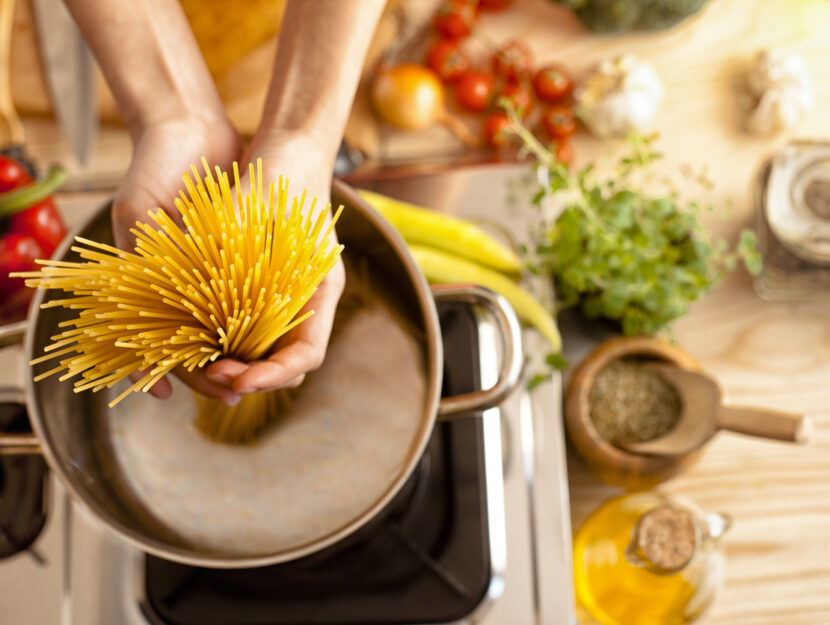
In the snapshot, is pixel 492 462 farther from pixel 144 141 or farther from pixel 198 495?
pixel 144 141

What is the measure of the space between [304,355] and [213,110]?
20 centimetres

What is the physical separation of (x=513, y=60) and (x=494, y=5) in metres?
0.07

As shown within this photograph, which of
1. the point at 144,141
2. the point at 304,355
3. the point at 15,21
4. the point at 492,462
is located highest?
the point at 15,21

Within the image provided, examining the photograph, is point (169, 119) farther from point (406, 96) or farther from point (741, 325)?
point (741, 325)

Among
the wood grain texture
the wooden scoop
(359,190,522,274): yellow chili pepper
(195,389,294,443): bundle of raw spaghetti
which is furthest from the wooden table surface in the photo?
(195,389,294,443): bundle of raw spaghetti

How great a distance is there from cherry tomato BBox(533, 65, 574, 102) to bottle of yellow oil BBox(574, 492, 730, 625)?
1.39 ft

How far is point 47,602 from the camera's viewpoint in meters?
0.57

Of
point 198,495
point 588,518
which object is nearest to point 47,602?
point 198,495

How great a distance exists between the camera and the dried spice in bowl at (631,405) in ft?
2.03

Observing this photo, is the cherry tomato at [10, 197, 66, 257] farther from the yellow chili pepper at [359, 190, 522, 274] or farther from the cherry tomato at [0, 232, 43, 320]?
the yellow chili pepper at [359, 190, 522, 274]

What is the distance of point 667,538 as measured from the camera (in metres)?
0.56

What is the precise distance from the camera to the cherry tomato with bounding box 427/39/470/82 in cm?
75

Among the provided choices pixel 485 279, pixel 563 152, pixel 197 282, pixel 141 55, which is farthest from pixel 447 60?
pixel 197 282

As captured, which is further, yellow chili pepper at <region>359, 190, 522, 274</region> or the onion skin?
the onion skin
